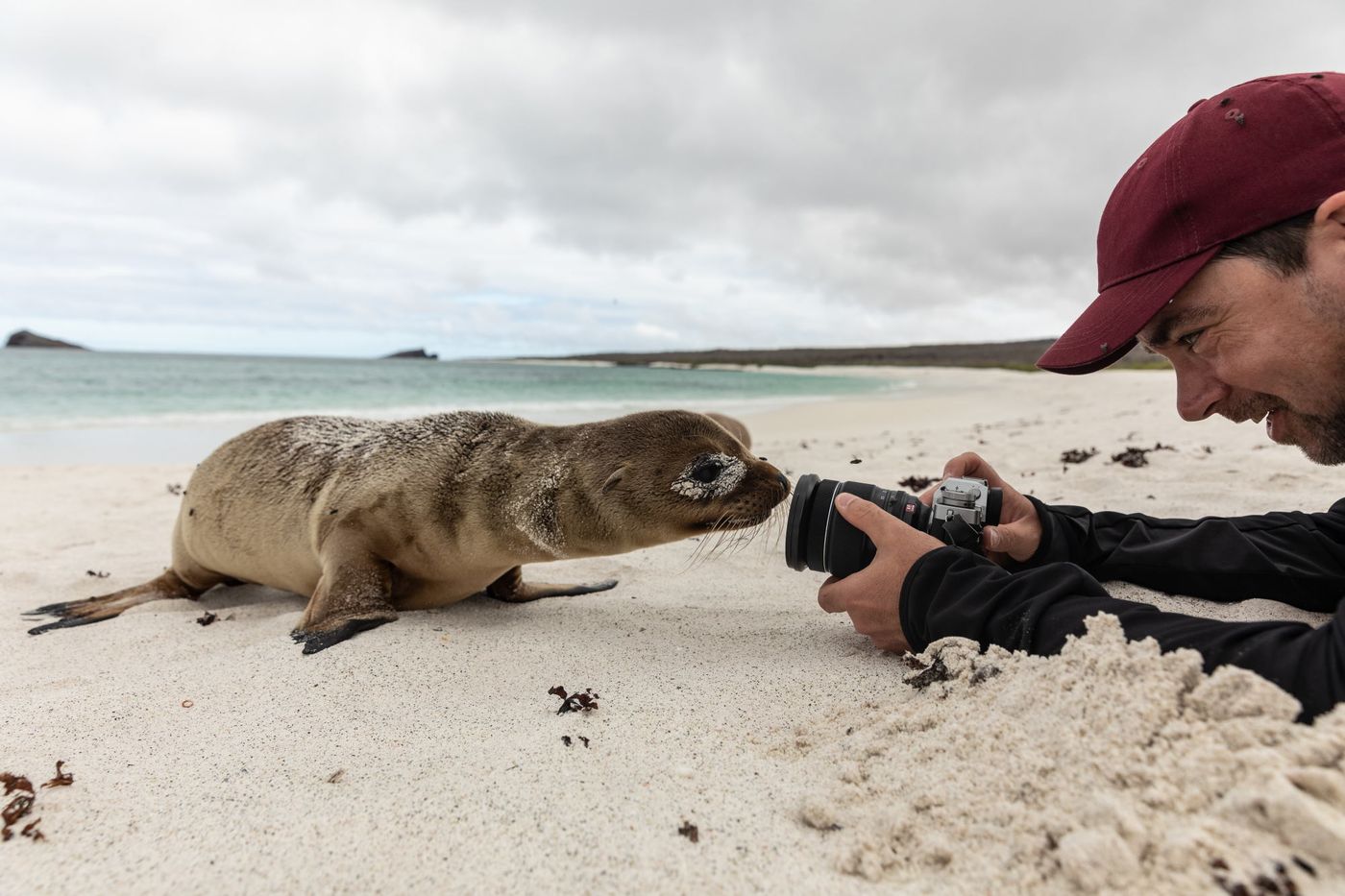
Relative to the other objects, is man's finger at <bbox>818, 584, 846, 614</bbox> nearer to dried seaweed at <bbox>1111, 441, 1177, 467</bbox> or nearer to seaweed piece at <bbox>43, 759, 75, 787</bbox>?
Answer: seaweed piece at <bbox>43, 759, 75, 787</bbox>

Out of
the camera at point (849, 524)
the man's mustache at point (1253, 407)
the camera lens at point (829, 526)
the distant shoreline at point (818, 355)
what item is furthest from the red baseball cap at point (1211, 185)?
the distant shoreline at point (818, 355)

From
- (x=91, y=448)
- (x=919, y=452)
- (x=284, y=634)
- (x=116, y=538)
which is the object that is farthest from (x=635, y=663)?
(x=91, y=448)

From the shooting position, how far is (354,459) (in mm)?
3828

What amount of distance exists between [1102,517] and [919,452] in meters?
5.57

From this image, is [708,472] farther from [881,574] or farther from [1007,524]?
[1007,524]

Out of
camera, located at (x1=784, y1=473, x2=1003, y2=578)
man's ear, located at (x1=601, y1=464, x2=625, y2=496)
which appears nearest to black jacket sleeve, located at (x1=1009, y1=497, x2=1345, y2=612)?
camera, located at (x1=784, y1=473, x2=1003, y2=578)

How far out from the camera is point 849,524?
2521mm

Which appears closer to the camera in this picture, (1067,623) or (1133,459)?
(1067,623)

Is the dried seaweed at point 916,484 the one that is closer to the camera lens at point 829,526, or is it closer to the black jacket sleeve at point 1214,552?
the black jacket sleeve at point 1214,552

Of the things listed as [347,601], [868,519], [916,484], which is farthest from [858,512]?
[916,484]

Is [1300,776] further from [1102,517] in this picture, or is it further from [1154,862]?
[1102,517]

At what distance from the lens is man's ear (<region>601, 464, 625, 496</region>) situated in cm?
311

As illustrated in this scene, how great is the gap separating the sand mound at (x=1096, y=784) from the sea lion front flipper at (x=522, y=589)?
223 cm

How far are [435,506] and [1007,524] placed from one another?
8.08 feet
